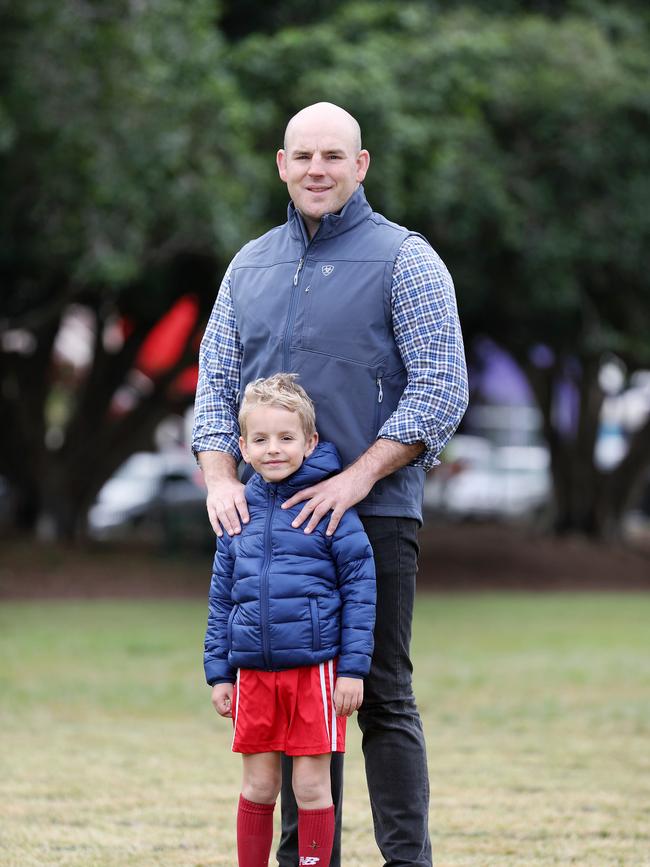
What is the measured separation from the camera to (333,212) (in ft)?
13.7

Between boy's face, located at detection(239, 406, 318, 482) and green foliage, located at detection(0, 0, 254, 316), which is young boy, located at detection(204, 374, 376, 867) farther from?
green foliage, located at detection(0, 0, 254, 316)

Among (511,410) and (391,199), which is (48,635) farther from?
(511,410)

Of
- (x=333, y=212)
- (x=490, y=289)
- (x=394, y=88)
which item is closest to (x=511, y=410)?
(x=490, y=289)

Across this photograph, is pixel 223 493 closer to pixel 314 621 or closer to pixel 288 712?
pixel 314 621

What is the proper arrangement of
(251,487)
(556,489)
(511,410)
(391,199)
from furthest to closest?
A: 1. (511,410)
2. (556,489)
3. (391,199)
4. (251,487)

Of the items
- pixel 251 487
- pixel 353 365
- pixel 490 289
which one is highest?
pixel 490 289

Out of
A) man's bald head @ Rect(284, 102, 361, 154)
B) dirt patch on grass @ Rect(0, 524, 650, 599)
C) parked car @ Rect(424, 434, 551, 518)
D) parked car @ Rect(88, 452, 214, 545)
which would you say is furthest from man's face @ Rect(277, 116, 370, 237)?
parked car @ Rect(424, 434, 551, 518)

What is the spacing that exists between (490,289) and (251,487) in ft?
43.6

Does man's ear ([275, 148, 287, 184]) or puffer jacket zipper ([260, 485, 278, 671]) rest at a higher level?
man's ear ([275, 148, 287, 184])

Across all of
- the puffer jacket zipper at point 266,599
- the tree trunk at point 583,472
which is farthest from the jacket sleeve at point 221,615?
the tree trunk at point 583,472

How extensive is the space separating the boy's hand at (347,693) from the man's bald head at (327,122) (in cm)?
150

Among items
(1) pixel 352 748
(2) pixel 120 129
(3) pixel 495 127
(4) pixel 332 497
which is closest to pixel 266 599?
(4) pixel 332 497

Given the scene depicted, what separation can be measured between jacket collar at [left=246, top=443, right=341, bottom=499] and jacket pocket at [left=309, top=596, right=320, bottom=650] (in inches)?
12.8

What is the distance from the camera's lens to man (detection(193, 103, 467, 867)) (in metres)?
4.07
